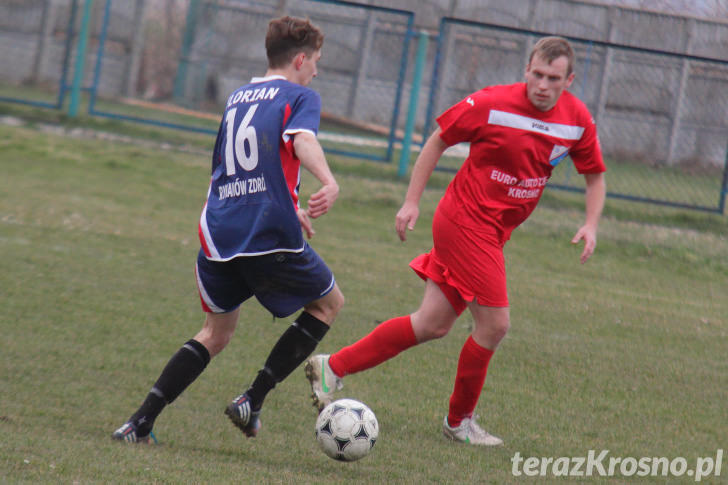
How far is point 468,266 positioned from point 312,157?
1.05m

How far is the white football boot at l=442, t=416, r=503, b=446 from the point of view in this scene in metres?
4.00

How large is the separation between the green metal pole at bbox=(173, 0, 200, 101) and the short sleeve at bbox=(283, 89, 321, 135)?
12.0 m

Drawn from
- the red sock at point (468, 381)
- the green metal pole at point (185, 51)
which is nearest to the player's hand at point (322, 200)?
the red sock at point (468, 381)

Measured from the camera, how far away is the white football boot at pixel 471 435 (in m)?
4.00

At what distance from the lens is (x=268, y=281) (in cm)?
358

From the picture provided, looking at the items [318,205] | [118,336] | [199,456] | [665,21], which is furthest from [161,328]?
[665,21]

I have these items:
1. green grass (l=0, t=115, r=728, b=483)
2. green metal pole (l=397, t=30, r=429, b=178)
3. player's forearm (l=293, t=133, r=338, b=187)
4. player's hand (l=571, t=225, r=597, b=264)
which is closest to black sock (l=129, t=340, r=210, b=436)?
green grass (l=0, t=115, r=728, b=483)

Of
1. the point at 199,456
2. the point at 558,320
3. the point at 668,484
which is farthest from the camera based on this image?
the point at 558,320

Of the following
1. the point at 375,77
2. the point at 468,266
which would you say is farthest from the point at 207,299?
the point at 375,77

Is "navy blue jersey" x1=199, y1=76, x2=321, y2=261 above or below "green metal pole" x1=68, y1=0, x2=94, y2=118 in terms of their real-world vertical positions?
below

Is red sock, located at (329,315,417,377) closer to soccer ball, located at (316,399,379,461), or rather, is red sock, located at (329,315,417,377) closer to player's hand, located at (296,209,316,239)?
soccer ball, located at (316,399,379,461)

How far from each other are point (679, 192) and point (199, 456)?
1018 centimetres

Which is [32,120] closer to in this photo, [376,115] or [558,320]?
[376,115]

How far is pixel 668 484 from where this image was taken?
362 cm
